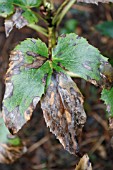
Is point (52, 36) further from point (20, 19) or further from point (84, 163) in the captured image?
point (84, 163)

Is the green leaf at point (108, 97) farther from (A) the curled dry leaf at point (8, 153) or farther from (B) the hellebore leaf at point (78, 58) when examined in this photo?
(A) the curled dry leaf at point (8, 153)

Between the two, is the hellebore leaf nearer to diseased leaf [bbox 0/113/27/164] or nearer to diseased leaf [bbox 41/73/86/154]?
diseased leaf [bbox 41/73/86/154]

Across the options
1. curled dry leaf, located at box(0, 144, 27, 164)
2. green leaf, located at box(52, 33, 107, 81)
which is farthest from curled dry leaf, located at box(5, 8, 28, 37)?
curled dry leaf, located at box(0, 144, 27, 164)

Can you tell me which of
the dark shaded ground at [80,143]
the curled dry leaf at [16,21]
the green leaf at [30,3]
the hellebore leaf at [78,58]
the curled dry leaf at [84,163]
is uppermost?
the green leaf at [30,3]

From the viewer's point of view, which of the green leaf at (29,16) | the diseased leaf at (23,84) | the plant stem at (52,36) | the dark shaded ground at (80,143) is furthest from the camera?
the dark shaded ground at (80,143)

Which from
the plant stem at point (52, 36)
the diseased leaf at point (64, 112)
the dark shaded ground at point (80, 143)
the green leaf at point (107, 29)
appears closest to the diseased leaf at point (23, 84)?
the diseased leaf at point (64, 112)

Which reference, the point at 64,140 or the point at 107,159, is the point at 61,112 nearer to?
the point at 64,140
